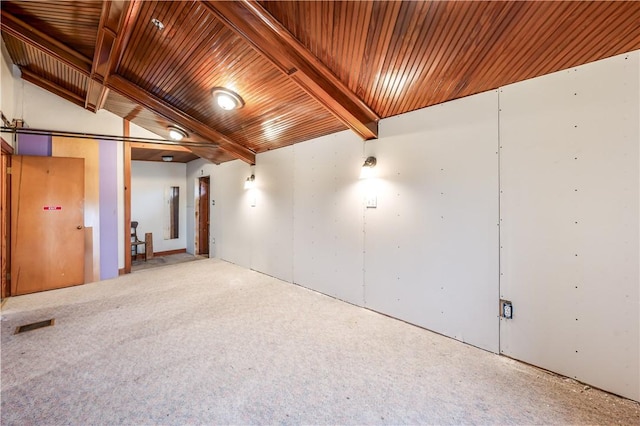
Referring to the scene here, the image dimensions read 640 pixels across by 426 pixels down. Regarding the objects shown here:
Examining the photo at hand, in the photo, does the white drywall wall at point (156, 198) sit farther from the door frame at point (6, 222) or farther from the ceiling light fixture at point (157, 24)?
the ceiling light fixture at point (157, 24)

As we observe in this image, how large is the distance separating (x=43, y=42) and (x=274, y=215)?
3.55 meters

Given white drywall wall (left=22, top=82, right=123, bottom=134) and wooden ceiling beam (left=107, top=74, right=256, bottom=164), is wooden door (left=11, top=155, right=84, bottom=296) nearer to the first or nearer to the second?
white drywall wall (left=22, top=82, right=123, bottom=134)

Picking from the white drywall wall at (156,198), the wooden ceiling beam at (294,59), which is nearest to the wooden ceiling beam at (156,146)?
the white drywall wall at (156,198)

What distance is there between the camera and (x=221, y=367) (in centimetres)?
212

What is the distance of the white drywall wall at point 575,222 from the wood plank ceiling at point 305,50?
27 centimetres

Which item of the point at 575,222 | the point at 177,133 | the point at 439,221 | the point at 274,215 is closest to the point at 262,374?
the point at 439,221

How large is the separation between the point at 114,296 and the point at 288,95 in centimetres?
374

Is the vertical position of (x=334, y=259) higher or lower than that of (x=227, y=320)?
higher

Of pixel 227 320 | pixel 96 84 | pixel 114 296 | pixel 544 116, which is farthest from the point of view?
pixel 114 296

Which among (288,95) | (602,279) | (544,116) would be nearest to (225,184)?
(288,95)

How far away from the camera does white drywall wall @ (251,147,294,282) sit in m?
4.42

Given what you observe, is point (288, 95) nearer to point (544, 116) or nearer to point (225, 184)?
point (544, 116)

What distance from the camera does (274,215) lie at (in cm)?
470

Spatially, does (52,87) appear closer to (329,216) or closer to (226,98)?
(226,98)
